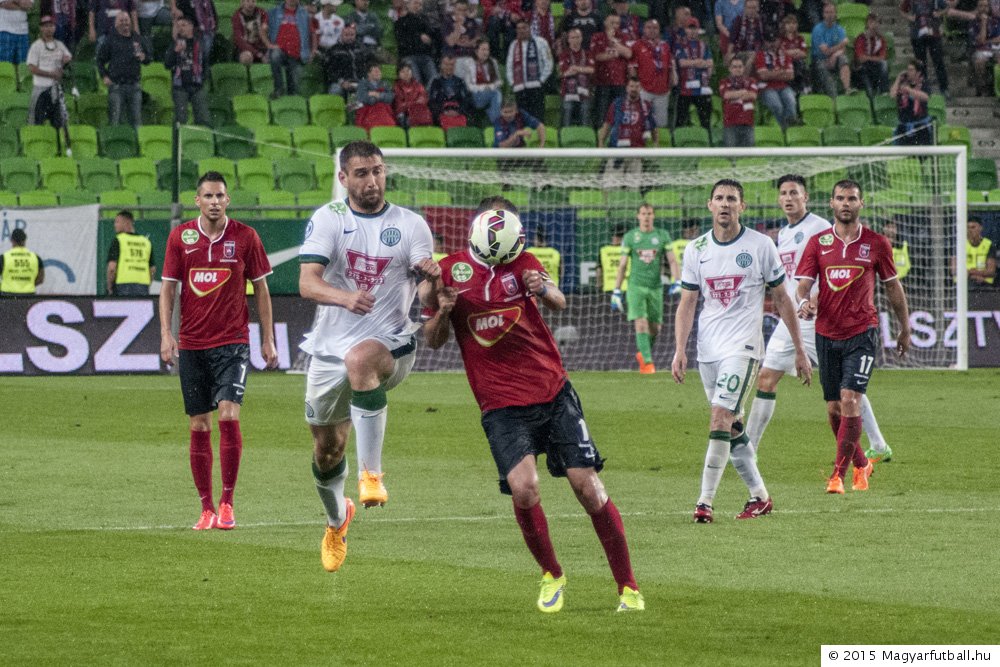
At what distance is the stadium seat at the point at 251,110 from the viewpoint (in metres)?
27.7

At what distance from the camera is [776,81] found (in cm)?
2819

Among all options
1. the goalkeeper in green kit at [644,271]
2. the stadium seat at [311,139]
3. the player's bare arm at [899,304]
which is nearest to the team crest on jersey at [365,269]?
the player's bare arm at [899,304]

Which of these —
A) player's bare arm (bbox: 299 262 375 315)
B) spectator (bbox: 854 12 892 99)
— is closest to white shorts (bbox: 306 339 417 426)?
player's bare arm (bbox: 299 262 375 315)

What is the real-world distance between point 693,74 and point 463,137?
3919 mm

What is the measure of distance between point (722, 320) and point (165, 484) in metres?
4.39

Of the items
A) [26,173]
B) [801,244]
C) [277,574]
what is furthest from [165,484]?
[26,173]

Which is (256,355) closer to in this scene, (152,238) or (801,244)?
(152,238)

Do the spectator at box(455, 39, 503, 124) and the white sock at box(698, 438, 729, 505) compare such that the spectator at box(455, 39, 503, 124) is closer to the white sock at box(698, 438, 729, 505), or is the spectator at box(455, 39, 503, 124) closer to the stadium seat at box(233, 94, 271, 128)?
the stadium seat at box(233, 94, 271, 128)

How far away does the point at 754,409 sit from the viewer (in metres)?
12.3

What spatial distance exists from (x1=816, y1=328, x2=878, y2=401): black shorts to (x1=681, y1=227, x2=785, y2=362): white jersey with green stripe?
1.38 meters

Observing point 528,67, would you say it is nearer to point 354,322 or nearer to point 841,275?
point 841,275

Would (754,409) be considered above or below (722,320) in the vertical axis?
below

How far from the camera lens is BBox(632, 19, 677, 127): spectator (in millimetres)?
26969

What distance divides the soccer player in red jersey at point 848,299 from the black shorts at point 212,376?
13.9 feet
